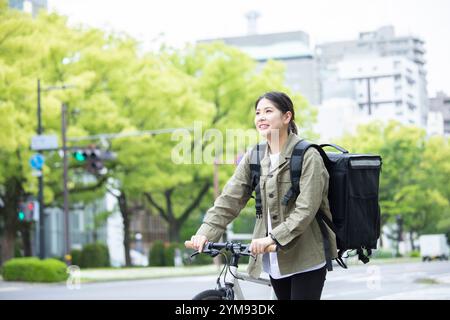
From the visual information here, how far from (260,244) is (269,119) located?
1.87 ft

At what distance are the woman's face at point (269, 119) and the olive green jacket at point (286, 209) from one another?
71mm

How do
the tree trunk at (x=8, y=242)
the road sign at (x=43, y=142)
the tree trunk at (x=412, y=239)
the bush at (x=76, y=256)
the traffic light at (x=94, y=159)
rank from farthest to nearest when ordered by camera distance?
the bush at (x=76, y=256), the tree trunk at (x=412, y=239), the tree trunk at (x=8, y=242), the road sign at (x=43, y=142), the traffic light at (x=94, y=159)

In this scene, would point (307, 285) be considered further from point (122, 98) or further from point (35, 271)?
point (122, 98)

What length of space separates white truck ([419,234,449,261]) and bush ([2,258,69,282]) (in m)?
10.9

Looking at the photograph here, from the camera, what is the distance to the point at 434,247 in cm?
2689

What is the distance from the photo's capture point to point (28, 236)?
35281 mm

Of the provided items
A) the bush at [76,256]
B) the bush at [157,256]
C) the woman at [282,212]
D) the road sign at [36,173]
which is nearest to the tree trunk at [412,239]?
the bush at [157,256]

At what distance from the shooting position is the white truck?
85.9 feet

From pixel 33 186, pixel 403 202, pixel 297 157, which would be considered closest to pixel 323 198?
pixel 297 157

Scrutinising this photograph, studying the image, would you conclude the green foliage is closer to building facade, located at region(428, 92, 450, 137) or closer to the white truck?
→ the white truck

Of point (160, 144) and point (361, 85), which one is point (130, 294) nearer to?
point (160, 144)

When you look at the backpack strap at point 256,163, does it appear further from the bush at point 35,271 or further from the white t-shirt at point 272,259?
the bush at point 35,271

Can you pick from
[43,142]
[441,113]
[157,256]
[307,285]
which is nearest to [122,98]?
[43,142]

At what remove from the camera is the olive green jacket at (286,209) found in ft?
11.8
